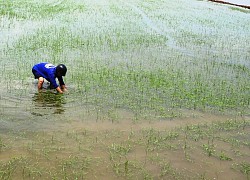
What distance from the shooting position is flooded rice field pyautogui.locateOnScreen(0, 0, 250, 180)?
15.8ft

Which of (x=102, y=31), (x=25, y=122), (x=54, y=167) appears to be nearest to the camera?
(x=54, y=167)

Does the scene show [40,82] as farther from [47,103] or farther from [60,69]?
[47,103]

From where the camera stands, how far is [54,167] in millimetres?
4605

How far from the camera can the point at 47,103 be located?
7035 mm

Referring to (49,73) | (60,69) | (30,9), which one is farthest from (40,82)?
(30,9)

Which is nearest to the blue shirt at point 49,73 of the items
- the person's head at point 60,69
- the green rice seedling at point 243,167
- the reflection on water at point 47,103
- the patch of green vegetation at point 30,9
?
the person's head at point 60,69

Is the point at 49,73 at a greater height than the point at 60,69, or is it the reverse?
the point at 60,69

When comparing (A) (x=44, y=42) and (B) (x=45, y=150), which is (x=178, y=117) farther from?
(A) (x=44, y=42)

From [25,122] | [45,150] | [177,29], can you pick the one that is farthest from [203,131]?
[177,29]

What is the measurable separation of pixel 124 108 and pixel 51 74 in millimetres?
1903

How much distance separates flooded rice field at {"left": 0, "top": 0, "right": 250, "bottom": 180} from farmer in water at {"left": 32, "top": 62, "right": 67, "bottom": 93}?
0.71 ft

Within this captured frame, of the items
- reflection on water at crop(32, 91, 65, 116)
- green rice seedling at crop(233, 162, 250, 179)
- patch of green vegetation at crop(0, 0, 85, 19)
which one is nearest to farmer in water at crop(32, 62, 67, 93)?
reflection on water at crop(32, 91, 65, 116)

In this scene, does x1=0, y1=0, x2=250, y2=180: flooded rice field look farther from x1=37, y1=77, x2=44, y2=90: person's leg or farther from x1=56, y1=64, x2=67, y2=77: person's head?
x1=56, y1=64, x2=67, y2=77: person's head

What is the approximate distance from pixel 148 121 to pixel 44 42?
703cm
